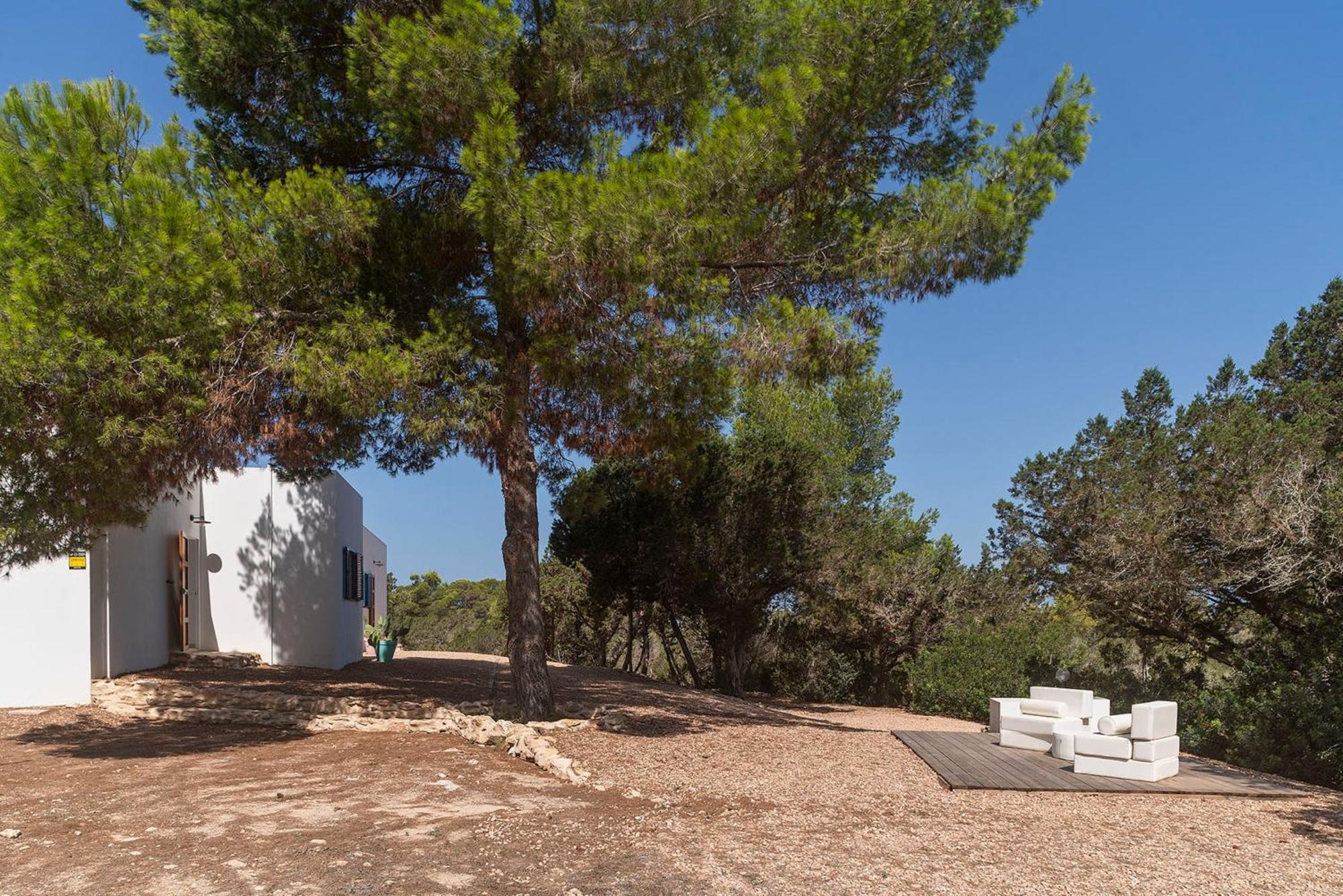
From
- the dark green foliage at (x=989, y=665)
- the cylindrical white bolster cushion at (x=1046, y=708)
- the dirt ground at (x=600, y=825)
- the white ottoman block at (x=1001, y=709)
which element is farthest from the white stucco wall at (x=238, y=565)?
the cylindrical white bolster cushion at (x=1046, y=708)

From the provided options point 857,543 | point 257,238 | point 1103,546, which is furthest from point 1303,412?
point 257,238

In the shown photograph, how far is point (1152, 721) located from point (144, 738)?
8918 millimetres

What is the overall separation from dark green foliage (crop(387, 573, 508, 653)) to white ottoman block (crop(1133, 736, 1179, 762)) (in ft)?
61.2

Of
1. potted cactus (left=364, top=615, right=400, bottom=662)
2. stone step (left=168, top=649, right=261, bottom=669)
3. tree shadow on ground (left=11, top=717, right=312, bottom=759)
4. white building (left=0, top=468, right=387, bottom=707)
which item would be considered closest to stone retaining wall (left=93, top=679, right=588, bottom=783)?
tree shadow on ground (left=11, top=717, right=312, bottom=759)

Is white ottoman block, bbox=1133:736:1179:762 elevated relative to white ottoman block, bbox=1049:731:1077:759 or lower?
elevated

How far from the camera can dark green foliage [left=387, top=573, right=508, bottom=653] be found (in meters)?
27.8

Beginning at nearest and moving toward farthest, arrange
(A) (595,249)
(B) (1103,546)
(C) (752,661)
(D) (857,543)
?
(A) (595,249) → (B) (1103,546) → (D) (857,543) → (C) (752,661)

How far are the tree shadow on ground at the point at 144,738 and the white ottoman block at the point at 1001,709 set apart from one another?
6788 millimetres

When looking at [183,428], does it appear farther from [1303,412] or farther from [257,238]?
[1303,412]

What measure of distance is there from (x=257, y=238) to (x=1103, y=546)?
399 inches

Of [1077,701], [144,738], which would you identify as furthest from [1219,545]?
[144,738]

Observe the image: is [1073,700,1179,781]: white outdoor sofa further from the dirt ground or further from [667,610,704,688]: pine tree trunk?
[667,610,704,688]: pine tree trunk

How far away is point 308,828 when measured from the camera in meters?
5.43

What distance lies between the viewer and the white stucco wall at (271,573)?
14.5 meters
